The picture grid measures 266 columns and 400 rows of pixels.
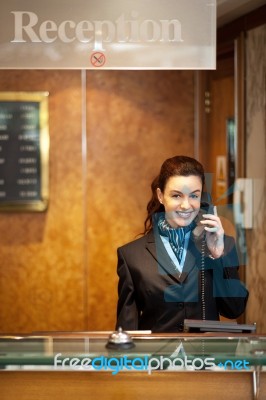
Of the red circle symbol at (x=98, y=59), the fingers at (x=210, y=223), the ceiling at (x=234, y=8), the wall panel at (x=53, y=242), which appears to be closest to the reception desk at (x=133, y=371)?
the fingers at (x=210, y=223)

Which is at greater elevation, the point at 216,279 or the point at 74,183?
the point at 74,183

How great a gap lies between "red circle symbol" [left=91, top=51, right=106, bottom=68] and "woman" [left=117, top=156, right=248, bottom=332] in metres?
0.65

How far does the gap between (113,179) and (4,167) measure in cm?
72

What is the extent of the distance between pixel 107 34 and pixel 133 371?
66.2 inches

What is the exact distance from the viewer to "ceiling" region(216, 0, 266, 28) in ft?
15.2

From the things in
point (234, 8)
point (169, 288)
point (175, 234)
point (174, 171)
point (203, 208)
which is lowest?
point (169, 288)

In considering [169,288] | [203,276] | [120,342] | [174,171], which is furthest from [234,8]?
[120,342]

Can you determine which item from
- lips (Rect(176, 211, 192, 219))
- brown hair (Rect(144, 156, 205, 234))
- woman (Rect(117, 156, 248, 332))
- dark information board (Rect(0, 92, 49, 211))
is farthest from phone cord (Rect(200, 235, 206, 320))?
dark information board (Rect(0, 92, 49, 211))

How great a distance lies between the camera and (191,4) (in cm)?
350

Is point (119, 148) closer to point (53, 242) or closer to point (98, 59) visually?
point (53, 242)

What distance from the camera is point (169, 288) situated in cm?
303

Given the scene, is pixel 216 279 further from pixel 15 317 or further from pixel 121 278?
pixel 15 317

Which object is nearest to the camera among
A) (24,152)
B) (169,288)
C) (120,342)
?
(120,342)

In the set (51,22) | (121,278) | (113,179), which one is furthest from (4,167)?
(121,278)
